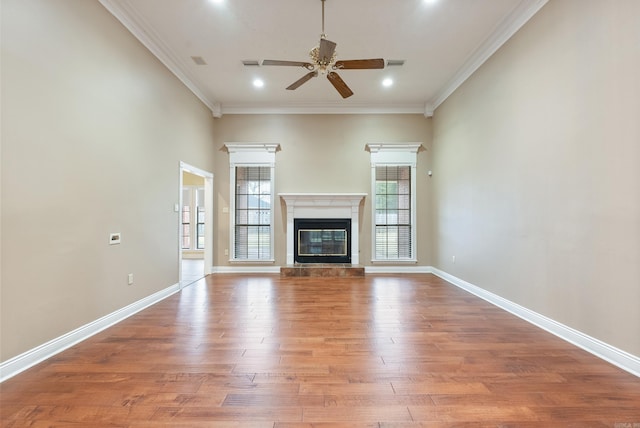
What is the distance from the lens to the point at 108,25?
9.98 ft

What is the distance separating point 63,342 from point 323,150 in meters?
4.95

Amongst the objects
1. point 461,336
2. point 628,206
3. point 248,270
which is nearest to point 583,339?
point 461,336

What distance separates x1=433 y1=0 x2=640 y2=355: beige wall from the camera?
2.19 m

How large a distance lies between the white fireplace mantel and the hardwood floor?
2.66 metres

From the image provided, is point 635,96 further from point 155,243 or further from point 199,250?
point 199,250

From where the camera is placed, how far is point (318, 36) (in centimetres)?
377

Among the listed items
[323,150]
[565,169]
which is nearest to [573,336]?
[565,169]

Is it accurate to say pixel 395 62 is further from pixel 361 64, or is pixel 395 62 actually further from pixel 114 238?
pixel 114 238

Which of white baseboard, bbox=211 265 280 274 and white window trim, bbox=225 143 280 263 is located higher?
white window trim, bbox=225 143 280 263

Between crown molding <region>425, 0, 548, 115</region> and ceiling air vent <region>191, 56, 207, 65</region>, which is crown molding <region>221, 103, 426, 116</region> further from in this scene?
ceiling air vent <region>191, 56, 207, 65</region>

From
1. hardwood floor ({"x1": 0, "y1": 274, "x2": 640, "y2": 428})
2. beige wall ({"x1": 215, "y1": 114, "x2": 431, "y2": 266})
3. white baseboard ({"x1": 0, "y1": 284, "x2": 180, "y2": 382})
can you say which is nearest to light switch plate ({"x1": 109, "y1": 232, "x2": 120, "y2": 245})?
white baseboard ({"x1": 0, "y1": 284, "x2": 180, "y2": 382})

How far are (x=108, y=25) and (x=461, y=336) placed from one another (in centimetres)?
488

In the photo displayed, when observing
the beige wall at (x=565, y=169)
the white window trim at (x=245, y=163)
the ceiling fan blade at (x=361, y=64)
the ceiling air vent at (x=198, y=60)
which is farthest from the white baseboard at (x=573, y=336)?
the ceiling air vent at (x=198, y=60)

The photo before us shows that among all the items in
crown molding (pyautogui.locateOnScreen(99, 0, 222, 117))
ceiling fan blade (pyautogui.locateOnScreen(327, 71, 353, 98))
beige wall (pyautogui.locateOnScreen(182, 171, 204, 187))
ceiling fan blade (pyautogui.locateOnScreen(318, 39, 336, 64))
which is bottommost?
A: beige wall (pyautogui.locateOnScreen(182, 171, 204, 187))
